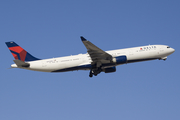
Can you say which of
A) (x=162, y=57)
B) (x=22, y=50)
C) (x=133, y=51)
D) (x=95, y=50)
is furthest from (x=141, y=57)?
(x=22, y=50)

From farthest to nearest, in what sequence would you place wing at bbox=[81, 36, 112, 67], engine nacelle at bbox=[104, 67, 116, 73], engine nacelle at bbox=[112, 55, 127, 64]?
engine nacelle at bbox=[104, 67, 116, 73], engine nacelle at bbox=[112, 55, 127, 64], wing at bbox=[81, 36, 112, 67]

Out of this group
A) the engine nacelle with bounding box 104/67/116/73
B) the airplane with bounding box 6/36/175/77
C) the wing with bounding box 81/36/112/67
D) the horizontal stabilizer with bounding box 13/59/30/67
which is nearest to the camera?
the wing with bounding box 81/36/112/67

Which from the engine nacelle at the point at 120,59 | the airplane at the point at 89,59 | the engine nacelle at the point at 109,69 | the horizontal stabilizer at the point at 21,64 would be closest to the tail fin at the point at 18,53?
the airplane at the point at 89,59

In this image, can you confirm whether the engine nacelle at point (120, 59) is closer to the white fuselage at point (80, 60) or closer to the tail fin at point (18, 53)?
the white fuselage at point (80, 60)

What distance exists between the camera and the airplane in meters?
50.9

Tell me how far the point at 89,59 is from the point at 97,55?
2.65 meters

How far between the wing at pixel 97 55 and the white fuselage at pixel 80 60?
1.57 metres

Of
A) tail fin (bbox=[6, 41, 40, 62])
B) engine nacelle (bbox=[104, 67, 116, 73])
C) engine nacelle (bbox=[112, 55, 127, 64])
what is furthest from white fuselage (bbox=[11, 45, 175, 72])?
engine nacelle (bbox=[104, 67, 116, 73])

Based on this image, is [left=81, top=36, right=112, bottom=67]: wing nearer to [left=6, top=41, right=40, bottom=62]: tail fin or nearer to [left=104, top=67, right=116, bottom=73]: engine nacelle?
[left=104, top=67, right=116, bottom=73]: engine nacelle

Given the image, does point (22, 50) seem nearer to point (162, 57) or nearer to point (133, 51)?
point (133, 51)

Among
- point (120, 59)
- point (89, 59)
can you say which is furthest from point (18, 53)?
point (120, 59)

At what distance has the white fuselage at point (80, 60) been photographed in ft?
169

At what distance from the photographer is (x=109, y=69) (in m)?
57.4

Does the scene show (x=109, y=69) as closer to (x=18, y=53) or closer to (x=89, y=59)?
(x=89, y=59)
